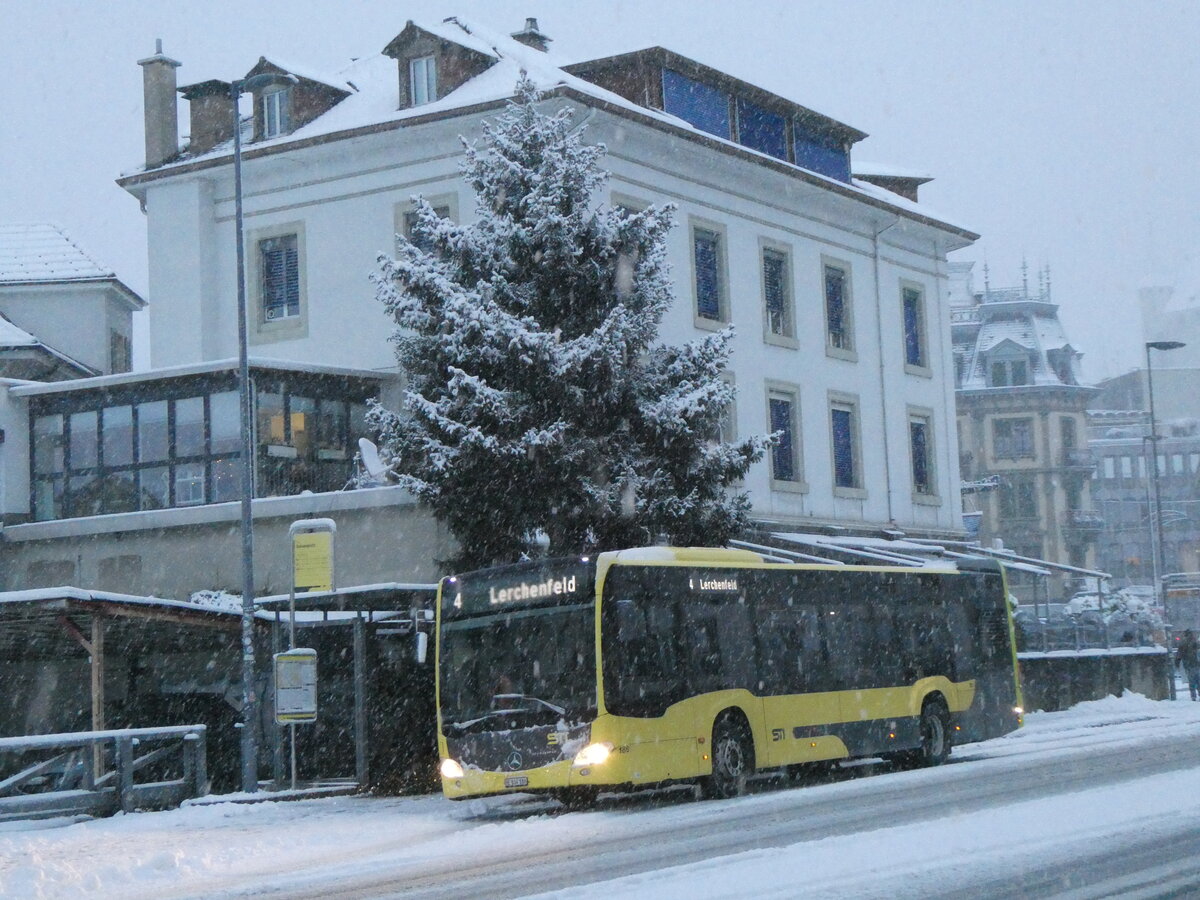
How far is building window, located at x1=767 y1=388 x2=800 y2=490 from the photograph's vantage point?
129ft

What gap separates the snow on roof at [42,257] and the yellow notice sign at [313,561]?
26.7m

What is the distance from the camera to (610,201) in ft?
114

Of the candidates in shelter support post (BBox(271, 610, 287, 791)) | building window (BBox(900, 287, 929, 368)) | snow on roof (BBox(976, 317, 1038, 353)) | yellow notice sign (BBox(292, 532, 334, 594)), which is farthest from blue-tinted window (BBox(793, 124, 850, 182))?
snow on roof (BBox(976, 317, 1038, 353))

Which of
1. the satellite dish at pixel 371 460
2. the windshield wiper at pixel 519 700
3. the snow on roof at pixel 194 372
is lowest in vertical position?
the windshield wiper at pixel 519 700

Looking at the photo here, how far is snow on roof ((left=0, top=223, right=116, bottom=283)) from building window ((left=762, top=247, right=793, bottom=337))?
62.6 feet

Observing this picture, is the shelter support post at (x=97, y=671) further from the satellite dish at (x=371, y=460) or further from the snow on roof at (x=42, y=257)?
the snow on roof at (x=42, y=257)

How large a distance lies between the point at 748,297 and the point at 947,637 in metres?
15.7

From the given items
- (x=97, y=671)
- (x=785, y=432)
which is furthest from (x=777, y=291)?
(x=97, y=671)

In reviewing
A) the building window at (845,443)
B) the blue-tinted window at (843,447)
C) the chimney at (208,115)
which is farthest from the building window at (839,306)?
the chimney at (208,115)

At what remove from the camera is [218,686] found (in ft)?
86.4

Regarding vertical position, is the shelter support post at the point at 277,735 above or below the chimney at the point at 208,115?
below

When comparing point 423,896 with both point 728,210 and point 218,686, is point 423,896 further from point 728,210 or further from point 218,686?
point 728,210

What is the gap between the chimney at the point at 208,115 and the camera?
128ft

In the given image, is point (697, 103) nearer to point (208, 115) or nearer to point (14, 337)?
point (208, 115)
